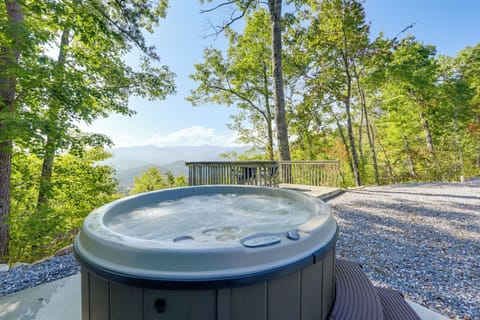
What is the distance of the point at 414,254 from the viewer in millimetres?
2523

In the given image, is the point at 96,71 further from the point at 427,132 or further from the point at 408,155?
the point at 427,132

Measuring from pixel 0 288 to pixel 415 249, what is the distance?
450cm

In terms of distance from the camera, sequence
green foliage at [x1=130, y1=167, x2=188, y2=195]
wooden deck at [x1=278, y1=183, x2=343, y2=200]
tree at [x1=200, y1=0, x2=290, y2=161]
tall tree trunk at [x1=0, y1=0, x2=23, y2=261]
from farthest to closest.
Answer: green foliage at [x1=130, y1=167, x2=188, y2=195]
tree at [x1=200, y1=0, x2=290, y2=161]
wooden deck at [x1=278, y1=183, x2=343, y2=200]
tall tree trunk at [x1=0, y1=0, x2=23, y2=261]

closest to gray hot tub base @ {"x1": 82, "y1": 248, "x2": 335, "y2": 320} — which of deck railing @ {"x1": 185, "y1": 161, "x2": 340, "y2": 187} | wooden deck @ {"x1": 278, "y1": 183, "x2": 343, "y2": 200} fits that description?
wooden deck @ {"x1": 278, "y1": 183, "x2": 343, "y2": 200}

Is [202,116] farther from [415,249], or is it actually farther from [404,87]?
[415,249]

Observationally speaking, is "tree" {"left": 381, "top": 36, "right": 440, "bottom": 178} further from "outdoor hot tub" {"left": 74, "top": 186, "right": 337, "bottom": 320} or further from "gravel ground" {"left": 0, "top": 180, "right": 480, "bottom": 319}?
"outdoor hot tub" {"left": 74, "top": 186, "right": 337, "bottom": 320}

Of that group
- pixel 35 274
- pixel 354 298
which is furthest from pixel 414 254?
pixel 35 274

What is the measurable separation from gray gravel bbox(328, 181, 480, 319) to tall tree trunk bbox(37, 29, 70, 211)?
5.30m

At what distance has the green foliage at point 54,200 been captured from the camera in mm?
4770

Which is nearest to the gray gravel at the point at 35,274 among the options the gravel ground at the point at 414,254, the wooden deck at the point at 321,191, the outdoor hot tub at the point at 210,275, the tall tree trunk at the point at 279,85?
the gravel ground at the point at 414,254

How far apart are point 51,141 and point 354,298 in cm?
567

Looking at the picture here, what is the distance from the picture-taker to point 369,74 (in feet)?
31.7

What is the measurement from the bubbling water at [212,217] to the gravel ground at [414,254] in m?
Result: 0.85

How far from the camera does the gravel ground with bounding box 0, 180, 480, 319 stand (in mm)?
1871
